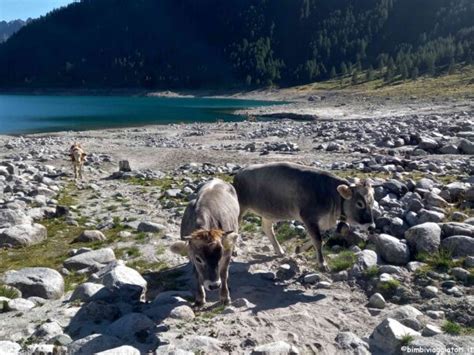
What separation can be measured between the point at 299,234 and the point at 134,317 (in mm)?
6927

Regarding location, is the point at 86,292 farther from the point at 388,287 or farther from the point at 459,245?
the point at 459,245

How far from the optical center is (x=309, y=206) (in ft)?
40.3

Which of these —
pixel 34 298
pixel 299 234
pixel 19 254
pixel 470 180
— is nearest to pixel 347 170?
pixel 470 180

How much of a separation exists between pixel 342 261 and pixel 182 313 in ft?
14.5

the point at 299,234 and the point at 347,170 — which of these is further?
the point at 347,170

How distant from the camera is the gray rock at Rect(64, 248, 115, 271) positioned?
12969 millimetres

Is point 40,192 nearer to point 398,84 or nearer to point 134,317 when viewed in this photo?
point 134,317

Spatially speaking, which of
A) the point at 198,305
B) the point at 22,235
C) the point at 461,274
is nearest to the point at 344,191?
the point at 461,274

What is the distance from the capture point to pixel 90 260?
13.2 metres

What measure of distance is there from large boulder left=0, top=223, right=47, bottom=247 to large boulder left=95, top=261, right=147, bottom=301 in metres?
5.52

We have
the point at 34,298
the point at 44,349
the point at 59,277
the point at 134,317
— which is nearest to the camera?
the point at 44,349

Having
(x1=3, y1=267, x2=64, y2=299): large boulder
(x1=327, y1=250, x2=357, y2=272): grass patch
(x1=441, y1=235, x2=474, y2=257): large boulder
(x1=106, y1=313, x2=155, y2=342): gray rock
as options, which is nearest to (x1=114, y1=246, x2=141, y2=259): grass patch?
(x1=3, y1=267, x2=64, y2=299): large boulder

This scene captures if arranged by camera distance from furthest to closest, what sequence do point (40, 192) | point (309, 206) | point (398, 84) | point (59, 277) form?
point (398, 84)
point (40, 192)
point (309, 206)
point (59, 277)

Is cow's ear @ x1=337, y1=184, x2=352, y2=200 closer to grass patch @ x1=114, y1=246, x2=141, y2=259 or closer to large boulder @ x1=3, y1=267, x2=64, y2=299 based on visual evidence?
grass patch @ x1=114, y1=246, x2=141, y2=259
